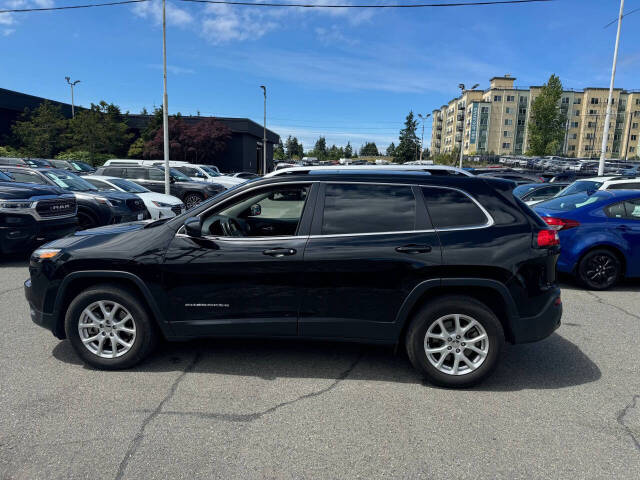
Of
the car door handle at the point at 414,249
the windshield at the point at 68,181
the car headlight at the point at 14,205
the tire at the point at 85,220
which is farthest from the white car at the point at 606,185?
the windshield at the point at 68,181

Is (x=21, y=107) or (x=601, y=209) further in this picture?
(x=21, y=107)

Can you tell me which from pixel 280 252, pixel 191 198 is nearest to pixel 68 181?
pixel 191 198

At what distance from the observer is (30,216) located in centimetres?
793

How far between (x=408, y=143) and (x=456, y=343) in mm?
113709

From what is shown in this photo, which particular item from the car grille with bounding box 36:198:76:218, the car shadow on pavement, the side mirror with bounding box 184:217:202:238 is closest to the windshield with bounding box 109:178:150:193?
the car grille with bounding box 36:198:76:218

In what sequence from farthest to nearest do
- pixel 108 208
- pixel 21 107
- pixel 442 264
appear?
pixel 21 107, pixel 108 208, pixel 442 264

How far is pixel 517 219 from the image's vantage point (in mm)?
3641

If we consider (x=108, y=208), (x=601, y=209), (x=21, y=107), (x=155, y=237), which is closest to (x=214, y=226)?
(x=155, y=237)

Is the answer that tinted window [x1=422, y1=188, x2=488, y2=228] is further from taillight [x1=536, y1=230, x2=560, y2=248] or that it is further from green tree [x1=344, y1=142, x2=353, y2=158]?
green tree [x1=344, y1=142, x2=353, y2=158]

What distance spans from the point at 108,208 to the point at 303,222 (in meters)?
8.09

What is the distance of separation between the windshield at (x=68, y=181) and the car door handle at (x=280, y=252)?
9147 millimetres

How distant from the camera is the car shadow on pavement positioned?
151 inches

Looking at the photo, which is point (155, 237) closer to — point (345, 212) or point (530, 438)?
point (345, 212)

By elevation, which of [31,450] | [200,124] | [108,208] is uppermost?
[200,124]
